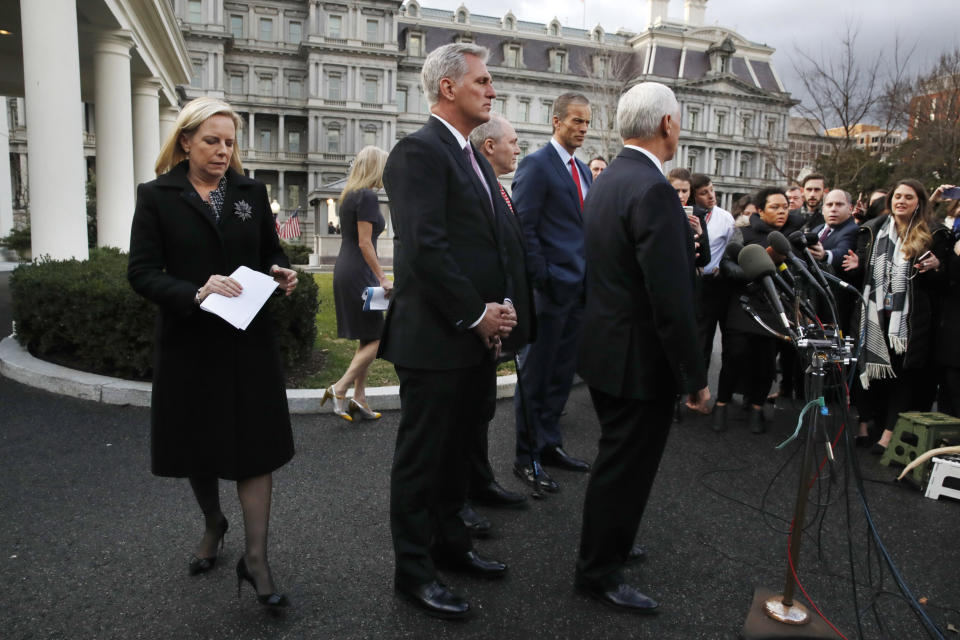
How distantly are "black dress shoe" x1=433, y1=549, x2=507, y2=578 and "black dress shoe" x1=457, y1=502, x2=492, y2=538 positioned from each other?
1.32ft

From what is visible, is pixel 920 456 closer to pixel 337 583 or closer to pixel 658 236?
pixel 658 236

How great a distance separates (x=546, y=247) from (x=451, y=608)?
250 cm

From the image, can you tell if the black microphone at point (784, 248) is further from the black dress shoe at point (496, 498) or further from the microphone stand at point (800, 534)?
the black dress shoe at point (496, 498)

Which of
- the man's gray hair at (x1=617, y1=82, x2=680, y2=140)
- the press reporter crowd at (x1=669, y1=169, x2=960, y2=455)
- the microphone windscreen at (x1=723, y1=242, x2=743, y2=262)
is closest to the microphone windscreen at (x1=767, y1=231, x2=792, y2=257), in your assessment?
the microphone windscreen at (x1=723, y1=242, x2=743, y2=262)

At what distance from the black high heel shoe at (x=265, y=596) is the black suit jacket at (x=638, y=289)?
156cm

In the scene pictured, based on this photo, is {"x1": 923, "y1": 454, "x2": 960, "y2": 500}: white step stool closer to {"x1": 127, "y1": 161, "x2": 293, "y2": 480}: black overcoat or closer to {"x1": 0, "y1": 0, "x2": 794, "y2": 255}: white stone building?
{"x1": 127, "y1": 161, "x2": 293, "y2": 480}: black overcoat

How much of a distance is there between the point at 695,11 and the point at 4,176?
65.7 m

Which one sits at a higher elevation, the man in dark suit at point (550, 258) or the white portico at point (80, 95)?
the white portico at point (80, 95)

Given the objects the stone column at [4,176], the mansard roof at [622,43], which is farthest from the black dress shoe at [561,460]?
the mansard roof at [622,43]

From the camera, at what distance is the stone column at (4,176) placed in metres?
20.6

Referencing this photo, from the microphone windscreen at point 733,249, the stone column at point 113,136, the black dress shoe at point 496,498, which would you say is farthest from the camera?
the stone column at point 113,136

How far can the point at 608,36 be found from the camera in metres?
68.3

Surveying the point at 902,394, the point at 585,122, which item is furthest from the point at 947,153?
the point at 585,122

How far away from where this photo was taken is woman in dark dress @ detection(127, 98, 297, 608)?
2.70 m
